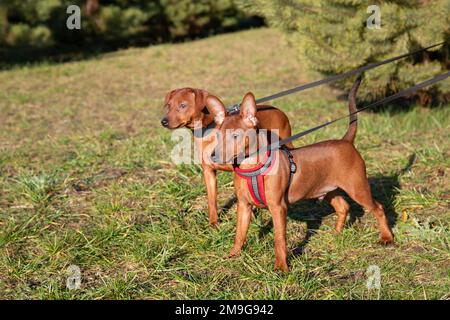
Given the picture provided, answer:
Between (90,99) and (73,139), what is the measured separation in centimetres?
299

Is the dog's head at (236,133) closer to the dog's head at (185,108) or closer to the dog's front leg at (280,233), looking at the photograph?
the dog's front leg at (280,233)

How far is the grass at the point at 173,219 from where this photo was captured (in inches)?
149

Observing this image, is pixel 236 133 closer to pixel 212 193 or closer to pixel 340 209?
pixel 212 193

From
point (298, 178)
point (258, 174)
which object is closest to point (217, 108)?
point (258, 174)

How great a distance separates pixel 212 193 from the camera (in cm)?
478

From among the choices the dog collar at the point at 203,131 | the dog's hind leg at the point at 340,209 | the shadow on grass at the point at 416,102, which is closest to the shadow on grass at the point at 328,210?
the dog's hind leg at the point at 340,209

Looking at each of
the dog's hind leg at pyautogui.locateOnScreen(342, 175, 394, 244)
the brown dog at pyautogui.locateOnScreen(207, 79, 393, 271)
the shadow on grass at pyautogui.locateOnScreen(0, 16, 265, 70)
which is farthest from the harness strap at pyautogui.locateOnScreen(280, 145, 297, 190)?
the shadow on grass at pyautogui.locateOnScreen(0, 16, 265, 70)

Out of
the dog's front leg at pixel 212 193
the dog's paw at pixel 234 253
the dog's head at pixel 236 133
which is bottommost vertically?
the dog's paw at pixel 234 253

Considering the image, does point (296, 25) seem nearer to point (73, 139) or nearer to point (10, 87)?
point (73, 139)

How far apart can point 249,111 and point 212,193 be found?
4.34ft

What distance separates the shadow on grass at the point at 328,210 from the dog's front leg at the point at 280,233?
45 cm
